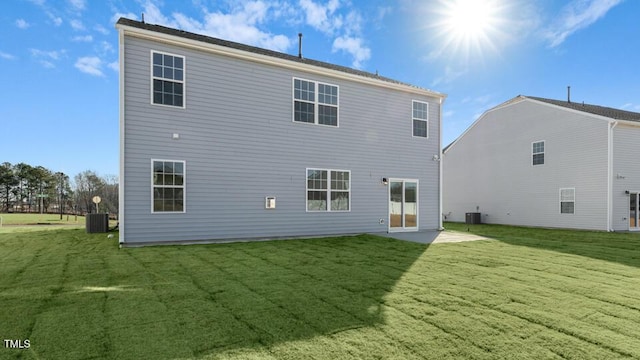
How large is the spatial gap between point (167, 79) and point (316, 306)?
25.8ft

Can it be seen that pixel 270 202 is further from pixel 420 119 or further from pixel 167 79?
pixel 420 119

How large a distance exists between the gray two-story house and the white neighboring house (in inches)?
307

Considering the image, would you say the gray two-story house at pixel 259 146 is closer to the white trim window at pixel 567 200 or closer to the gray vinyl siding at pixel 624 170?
the white trim window at pixel 567 200

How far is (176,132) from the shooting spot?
894cm

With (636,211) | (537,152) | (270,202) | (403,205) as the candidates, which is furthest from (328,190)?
(636,211)

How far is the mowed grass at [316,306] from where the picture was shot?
9.35 feet

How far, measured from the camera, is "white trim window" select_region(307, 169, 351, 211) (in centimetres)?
1084

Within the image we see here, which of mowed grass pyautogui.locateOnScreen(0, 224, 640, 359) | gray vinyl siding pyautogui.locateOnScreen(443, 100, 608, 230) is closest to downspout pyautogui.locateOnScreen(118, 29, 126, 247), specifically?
mowed grass pyautogui.locateOnScreen(0, 224, 640, 359)

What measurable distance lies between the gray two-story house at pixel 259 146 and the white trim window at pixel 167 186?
26 mm

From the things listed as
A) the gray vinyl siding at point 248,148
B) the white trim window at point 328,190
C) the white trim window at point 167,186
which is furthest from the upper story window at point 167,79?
the white trim window at point 328,190

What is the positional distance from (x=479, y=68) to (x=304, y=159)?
967 centimetres

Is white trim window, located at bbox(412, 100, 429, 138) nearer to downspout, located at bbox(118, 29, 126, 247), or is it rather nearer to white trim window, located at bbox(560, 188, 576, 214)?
white trim window, located at bbox(560, 188, 576, 214)

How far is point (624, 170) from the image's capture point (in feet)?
48.7

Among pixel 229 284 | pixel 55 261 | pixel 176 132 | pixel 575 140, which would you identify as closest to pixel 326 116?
pixel 176 132
